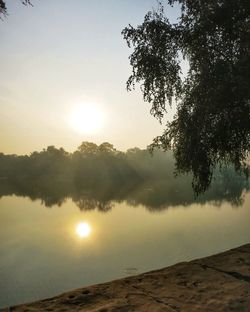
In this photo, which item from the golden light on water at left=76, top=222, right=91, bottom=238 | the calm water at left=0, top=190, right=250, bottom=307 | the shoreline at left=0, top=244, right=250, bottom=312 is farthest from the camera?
the golden light on water at left=76, top=222, right=91, bottom=238

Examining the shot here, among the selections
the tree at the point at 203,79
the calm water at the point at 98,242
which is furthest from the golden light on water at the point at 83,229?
the tree at the point at 203,79

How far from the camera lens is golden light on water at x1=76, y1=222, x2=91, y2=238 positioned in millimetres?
31250

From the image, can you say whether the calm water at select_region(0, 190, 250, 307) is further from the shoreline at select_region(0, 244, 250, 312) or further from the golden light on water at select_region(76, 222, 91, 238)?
the shoreline at select_region(0, 244, 250, 312)

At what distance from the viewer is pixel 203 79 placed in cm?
1214

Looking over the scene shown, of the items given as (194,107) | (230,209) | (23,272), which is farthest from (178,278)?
(230,209)

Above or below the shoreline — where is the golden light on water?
below

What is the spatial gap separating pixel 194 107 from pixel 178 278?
7.29 metres

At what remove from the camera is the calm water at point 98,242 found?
19.3 metres

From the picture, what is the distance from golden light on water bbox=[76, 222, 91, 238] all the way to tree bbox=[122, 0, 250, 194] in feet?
60.2

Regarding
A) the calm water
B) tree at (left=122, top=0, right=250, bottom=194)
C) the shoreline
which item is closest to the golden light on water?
the calm water

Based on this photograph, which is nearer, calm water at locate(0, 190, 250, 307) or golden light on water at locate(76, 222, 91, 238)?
calm water at locate(0, 190, 250, 307)

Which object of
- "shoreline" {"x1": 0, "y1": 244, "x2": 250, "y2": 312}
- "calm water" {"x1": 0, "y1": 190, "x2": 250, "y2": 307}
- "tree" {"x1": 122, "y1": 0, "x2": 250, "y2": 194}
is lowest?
"calm water" {"x1": 0, "y1": 190, "x2": 250, "y2": 307}

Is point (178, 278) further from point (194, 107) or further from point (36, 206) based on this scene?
point (36, 206)

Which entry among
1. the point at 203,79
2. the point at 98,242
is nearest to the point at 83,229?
the point at 98,242
